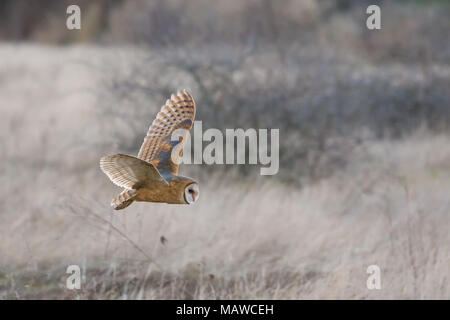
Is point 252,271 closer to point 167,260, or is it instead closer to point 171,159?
point 167,260

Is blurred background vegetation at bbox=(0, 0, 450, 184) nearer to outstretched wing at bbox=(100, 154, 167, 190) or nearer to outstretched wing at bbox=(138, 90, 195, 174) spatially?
outstretched wing at bbox=(138, 90, 195, 174)

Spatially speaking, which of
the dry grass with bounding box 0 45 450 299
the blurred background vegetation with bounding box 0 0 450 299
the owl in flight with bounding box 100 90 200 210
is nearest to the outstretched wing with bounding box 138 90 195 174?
the owl in flight with bounding box 100 90 200 210

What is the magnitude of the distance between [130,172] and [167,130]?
1.43ft

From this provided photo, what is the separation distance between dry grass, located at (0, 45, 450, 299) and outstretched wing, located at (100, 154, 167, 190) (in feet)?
5.63

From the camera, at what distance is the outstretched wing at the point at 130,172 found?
220 cm

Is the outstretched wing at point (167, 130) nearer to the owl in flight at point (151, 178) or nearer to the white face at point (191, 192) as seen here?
the owl in flight at point (151, 178)

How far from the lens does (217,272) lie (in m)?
5.50

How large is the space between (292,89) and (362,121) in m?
2.21

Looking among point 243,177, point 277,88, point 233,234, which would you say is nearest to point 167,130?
point 233,234

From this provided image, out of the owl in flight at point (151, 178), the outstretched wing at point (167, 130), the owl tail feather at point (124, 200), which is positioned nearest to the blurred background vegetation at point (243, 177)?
the outstretched wing at point (167, 130)

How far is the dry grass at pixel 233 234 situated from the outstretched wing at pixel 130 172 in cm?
172

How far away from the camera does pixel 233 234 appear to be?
237 inches

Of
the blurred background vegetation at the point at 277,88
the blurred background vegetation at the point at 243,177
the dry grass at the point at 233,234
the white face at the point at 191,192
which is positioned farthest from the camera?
the blurred background vegetation at the point at 277,88

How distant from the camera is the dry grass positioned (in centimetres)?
502
